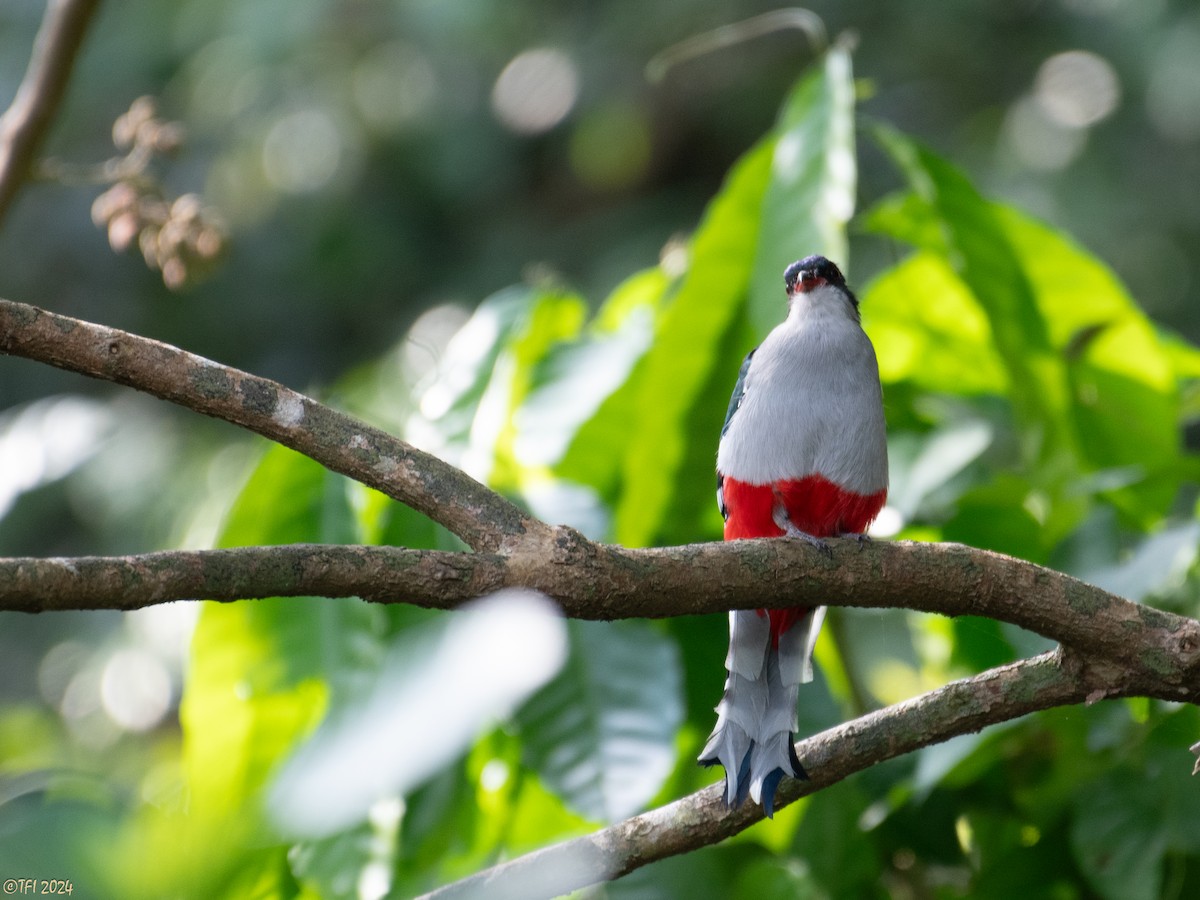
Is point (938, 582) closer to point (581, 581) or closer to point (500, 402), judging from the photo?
point (581, 581)

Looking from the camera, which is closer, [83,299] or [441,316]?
[441,316]

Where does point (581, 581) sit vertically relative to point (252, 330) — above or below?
below

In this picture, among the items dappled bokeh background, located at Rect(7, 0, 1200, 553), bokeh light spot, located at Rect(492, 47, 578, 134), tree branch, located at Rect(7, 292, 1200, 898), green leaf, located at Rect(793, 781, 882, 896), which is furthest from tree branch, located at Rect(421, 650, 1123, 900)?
bokeh light spot, located at Rect(492, 47, 578, 134)

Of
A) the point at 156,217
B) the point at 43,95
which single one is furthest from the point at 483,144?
the point at 156,217

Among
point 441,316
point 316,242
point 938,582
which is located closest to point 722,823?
point 938,582

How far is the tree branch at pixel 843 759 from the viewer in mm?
1857

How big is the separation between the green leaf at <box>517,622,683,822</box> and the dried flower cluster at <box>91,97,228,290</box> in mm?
1012

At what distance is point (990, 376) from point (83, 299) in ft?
20.3

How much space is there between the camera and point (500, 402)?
279 cm

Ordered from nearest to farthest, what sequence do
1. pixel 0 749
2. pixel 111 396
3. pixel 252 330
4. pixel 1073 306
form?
pixel 1073 306, pixel 0 749, pixel 111 396, pixel 252 330

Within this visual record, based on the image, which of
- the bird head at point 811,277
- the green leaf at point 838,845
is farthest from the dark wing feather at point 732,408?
the green leaf at point 838,845

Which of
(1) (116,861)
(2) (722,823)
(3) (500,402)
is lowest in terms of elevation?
(1) (116,861)

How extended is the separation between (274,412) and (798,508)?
1055 mm

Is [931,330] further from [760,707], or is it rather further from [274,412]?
[274,412]
